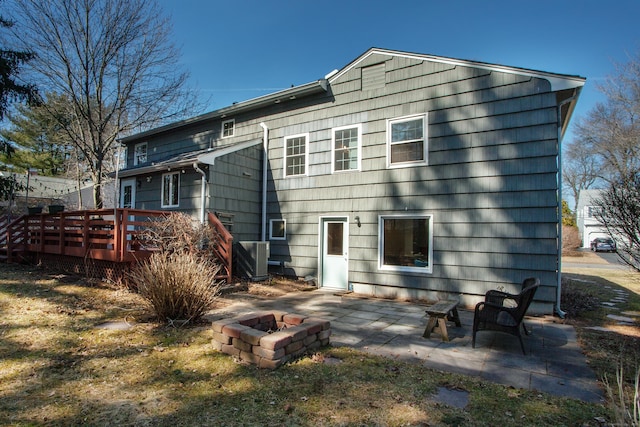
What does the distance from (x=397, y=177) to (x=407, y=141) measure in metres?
0.92

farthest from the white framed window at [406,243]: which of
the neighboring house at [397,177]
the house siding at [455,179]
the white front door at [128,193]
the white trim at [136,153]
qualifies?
the white trim at [136,153]

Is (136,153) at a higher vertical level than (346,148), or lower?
higher

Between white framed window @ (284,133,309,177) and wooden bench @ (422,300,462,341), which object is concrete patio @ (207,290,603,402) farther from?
white framed window @ (284,133,309,177)

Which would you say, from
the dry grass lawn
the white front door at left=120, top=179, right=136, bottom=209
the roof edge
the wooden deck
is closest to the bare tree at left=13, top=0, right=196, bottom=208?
the white front door at left=120, top=179, right=136, bottom=209

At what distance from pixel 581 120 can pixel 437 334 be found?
29853 mm

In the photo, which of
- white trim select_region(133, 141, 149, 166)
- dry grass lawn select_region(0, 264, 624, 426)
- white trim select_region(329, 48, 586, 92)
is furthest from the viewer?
white trim select_region(133, 141, 149, 166)

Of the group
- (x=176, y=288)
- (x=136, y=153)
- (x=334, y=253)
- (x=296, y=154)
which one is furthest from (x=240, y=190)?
(x=136, y=153)

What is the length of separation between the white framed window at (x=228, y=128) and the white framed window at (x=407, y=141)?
18.9 ft

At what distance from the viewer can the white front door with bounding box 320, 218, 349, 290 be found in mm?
9156

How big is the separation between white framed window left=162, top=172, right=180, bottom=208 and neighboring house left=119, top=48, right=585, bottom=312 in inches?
1.9

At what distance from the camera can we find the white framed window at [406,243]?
7.93 m

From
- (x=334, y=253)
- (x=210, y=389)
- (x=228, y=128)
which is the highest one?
(x=228, y=128)

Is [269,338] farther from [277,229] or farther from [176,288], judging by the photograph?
[277,229]

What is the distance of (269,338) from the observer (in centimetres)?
371
